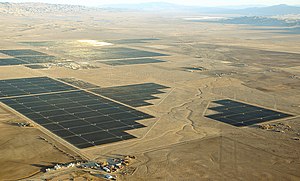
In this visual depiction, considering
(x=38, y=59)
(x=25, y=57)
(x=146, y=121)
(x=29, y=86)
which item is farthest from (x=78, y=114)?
(x=25, y=57)

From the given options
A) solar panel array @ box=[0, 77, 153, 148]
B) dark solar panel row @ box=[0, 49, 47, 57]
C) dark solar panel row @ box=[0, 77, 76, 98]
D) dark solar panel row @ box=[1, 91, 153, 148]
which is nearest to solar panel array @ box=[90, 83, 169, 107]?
solar panel array @ box=[0, 77, 153, 148]

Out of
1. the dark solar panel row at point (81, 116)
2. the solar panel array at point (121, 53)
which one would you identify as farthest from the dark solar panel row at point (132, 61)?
the dark solar panel row at point (81, 116)

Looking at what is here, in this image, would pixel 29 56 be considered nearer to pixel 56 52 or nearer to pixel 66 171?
pixel 56 52

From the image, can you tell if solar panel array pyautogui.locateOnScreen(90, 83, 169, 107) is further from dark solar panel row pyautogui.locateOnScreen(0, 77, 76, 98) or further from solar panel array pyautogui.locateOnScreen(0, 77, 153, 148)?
dark solar panel row pyautogui.locateOnScreen(0, 77, 76, 98)

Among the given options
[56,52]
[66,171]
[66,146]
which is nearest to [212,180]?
[66,171]

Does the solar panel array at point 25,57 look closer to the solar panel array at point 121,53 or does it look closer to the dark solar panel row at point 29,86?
the solar panel array at point 121,53
